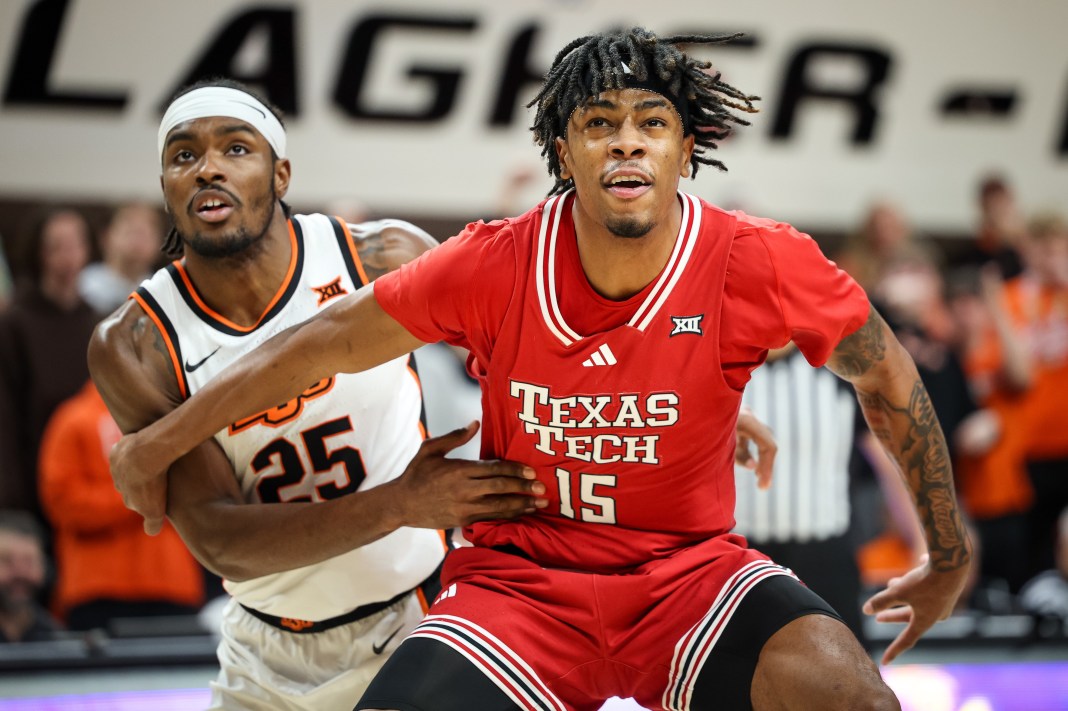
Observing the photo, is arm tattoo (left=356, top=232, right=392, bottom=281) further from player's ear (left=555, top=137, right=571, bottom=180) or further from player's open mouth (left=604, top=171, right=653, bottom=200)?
player's open mouth (left=604, top=171, right=653, bottom=200)

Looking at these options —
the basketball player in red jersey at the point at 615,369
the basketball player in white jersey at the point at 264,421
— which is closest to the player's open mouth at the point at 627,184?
the basketball player in red jersey at the point at 615,369

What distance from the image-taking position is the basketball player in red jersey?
9.05 feet

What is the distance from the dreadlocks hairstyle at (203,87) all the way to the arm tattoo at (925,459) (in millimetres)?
1670

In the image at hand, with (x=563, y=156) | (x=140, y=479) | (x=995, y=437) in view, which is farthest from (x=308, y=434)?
(x=995, y=437)

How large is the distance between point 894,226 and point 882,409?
4981 millimetres

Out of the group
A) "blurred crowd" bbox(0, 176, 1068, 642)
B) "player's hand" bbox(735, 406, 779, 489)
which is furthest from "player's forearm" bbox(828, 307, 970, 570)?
"blurred crowd" bbox(0, 176, 1068, 642)

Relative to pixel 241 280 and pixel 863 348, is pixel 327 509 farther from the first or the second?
pixel 863 348

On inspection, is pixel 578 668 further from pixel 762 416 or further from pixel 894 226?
pixel 894 226

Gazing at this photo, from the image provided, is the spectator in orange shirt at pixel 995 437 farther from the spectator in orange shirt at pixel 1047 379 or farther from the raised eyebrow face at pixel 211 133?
the raised eyebrow face at pixel 211 133

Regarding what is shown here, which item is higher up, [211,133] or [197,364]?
[211,133]

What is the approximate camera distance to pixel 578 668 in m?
2.85

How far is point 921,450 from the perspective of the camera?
307 centimetres

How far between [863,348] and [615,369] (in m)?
0.57

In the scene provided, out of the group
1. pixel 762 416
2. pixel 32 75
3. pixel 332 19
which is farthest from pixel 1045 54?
pixel 32 75
